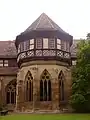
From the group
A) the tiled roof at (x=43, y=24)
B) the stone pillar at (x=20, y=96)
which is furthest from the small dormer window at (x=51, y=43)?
the stone pillar at (x=20, y=96)

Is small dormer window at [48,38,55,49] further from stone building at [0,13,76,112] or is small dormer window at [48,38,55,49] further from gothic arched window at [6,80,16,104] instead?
gothic arched window at [6,80,16,104]

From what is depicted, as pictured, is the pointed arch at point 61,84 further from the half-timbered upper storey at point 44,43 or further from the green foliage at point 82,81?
the half-timbered upper storey at point 44,43

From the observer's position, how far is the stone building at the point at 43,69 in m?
34.6

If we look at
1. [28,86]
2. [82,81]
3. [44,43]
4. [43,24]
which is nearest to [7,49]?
[43,24]

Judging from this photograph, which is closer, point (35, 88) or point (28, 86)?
point (35, 88)

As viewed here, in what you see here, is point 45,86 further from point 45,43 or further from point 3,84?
point 3,84

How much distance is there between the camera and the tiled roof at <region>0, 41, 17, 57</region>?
141 feet

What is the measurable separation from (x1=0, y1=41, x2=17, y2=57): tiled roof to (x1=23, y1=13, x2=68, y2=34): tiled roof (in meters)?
5.99

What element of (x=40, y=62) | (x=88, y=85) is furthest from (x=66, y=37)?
(x=88, y=85)

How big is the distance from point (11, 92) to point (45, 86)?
295 inches

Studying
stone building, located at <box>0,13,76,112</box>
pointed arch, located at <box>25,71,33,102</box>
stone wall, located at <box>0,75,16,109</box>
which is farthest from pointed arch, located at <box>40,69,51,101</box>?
stone wall, located at <box>0,75,16,109</box>

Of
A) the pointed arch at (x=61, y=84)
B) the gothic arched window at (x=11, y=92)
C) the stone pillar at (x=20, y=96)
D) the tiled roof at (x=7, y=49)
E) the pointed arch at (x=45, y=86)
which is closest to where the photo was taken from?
the pointed arch at (x=45, y=86)

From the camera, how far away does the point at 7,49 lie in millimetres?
44531

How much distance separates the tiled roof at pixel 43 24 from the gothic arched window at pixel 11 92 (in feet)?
25.0
